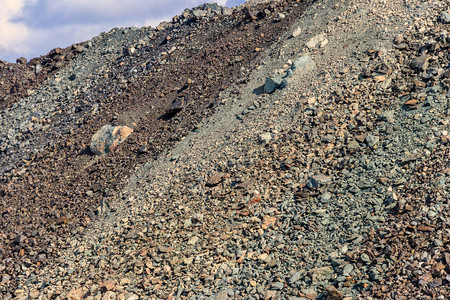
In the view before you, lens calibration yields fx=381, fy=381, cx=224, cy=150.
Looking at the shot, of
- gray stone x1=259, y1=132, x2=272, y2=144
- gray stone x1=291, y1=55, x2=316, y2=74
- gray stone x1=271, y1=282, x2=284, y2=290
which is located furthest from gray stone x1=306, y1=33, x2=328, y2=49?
gray stone x1=271, y1=282, x2=284, y2=290

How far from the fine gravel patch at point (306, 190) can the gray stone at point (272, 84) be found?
0.24ft

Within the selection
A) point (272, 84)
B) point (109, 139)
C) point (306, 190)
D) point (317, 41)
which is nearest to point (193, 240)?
point (306, 190)

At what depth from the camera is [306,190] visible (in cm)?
942

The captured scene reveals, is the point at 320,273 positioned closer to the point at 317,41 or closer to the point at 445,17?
the point at 317,41

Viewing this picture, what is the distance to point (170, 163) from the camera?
39.9 ft

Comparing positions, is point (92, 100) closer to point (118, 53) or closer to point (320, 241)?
point (118, 53)

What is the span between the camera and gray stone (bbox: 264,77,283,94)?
42.0ft

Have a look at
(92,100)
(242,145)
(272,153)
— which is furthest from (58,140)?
(272,153)

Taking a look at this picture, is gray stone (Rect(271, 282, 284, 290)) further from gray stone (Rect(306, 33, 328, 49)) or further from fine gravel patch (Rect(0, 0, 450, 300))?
gray stone (Rect(306, 33, 328, 49))

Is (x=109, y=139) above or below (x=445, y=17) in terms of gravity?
above

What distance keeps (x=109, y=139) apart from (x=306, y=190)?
885 cm

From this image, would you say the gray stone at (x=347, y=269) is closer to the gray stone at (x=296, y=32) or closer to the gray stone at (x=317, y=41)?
the gray stone at (x=317, y=41)

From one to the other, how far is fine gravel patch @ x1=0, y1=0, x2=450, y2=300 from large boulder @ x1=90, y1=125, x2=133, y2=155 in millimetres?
2548

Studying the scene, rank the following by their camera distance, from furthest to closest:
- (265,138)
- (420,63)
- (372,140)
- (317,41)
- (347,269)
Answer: (317,41) < (420,63) < (265,138) < (372,140) < (347,269)
